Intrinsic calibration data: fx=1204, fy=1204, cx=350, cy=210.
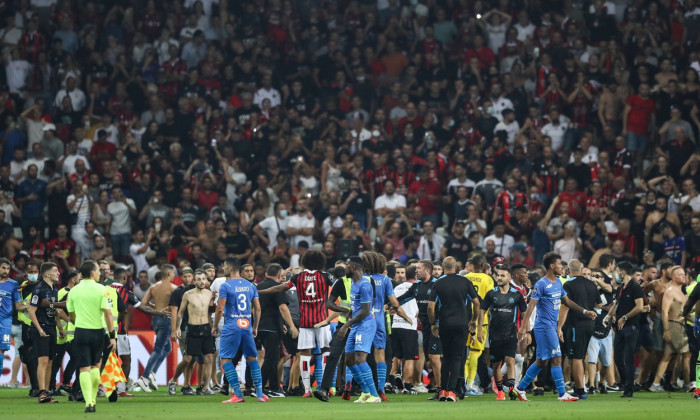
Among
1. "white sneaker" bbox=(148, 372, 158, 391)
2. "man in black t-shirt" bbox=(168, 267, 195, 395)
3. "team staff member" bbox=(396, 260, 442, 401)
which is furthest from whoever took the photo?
"white sneaker" bbox=(148, 372, 158, 391)

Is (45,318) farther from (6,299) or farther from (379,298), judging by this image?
(379,298)

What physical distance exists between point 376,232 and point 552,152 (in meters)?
5.04

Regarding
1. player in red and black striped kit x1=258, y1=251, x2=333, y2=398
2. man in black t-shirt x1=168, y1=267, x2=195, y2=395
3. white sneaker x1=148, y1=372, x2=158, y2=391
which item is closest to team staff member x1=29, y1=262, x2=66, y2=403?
man in black t-shirt x1=168, y1=267, x2=195, y2=395

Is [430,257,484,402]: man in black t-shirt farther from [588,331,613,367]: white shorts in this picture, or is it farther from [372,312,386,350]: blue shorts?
[588,331,613,367]: white shorts

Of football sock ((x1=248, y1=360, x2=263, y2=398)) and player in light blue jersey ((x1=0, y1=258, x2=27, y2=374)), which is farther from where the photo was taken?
player in light blue jersey ((x1=0, y1=258, x2=27, y2=374))

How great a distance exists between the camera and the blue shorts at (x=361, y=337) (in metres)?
18.2

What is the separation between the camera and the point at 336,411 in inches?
663

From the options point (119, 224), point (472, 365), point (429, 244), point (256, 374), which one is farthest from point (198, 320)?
point (119, 224)

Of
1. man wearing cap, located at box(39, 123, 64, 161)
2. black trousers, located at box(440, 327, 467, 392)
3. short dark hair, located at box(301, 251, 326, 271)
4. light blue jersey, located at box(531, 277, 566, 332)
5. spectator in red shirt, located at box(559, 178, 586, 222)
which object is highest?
man wearing cap, located at box(39, 123, 64, 161)

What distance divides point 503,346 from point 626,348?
102 inches

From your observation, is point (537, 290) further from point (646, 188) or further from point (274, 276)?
point (646, 188)

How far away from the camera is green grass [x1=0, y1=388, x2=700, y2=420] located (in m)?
16.0

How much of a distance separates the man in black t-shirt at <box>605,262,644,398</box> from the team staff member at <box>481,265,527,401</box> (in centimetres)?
227

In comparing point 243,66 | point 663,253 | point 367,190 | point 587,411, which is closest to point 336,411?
point 587,411
